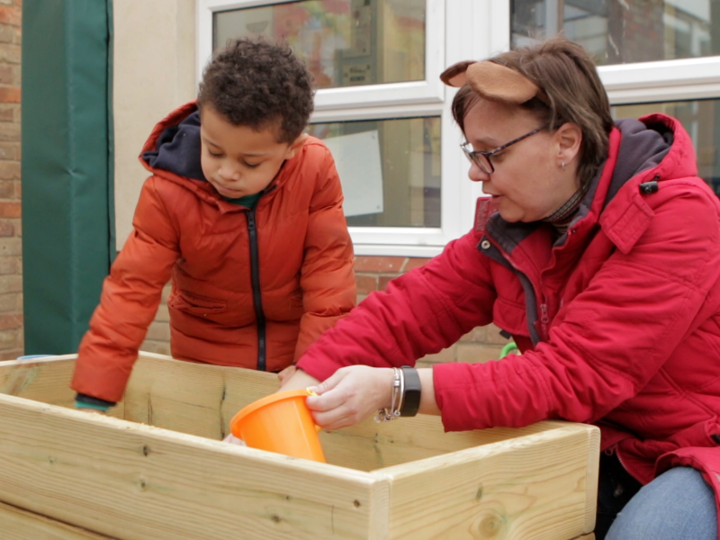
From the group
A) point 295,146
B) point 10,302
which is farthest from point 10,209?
point 295,146

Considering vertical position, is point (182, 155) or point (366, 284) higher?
point (182, 155)

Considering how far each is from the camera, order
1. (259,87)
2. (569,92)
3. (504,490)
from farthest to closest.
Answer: (259,87), (569,92), (504,490)

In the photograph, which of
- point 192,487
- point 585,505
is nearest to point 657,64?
point 585,505

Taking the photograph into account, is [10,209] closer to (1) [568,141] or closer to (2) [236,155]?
(2) [236,155]

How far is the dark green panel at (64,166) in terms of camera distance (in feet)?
11.4

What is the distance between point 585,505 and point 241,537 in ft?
2.02

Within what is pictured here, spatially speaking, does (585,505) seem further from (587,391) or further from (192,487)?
(192,487)

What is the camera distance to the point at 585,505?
1.41 meters

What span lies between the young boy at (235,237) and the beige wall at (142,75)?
1.60m

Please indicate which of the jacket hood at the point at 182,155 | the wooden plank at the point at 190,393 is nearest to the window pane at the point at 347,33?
the jacket hood at the point at 182,155

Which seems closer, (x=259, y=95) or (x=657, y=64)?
(x=259, y=95)

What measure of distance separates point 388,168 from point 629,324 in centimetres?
215

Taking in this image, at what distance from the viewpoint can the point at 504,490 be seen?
1246 mm

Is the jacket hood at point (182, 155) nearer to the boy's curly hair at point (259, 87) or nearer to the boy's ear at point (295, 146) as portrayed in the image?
the boy's curly hair at point (259, 87)
